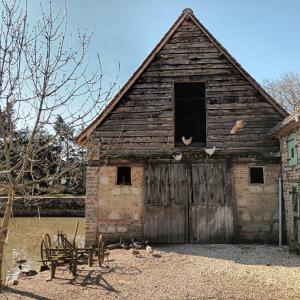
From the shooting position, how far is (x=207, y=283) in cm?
768

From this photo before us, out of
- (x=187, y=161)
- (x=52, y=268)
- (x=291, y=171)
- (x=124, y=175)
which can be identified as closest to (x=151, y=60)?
(x=187, y=161)

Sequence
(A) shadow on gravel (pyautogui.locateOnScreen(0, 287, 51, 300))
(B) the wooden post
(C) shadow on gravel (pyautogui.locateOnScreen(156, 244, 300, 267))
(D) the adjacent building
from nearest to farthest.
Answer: (A) shadow on gravel (pyautogui.locateOnScreen(0, 287, 51, 300))
(B) the wooden post
(C) shadow on gravel (pyautogui.locateOnScreen(156, 244, 300, 267))
(D) the adjacent building

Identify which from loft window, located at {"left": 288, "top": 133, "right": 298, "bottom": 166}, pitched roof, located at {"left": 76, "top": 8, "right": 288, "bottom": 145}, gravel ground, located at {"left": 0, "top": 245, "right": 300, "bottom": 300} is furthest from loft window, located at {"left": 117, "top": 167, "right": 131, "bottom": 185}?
loft window, located at {"left": 288, "top": 133, "right": 298, "bottom": 166}

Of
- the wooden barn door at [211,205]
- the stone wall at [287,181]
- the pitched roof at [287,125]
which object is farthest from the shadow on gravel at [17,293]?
the stone wall at [287,181]

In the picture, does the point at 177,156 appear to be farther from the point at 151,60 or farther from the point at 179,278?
the point at 179,278

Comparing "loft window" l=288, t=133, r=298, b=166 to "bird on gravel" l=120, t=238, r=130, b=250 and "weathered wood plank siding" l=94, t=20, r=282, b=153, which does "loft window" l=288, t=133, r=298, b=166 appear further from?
"bird on gravel" l=120, t=238, r=130, b=250

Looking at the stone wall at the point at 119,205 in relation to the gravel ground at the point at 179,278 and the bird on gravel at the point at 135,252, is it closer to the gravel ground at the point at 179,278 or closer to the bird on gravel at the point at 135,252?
the bird on gravel at the point at 135,252

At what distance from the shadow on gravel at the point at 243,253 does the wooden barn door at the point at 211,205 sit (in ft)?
1.39

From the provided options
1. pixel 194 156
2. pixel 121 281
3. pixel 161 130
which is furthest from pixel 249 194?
pixel 121 281

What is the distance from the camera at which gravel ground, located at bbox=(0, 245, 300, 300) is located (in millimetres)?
7008

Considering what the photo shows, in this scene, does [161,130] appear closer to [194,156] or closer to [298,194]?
[194,156]

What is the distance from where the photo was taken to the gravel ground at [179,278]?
7008mm

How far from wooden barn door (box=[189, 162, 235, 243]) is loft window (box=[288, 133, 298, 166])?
2.04 meters

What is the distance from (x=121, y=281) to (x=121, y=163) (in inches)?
202
